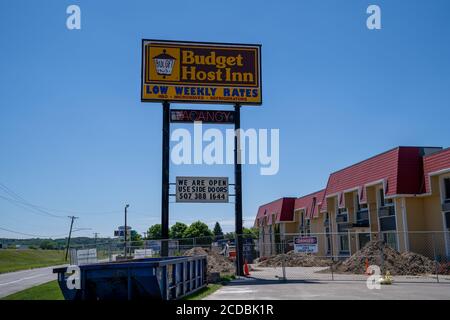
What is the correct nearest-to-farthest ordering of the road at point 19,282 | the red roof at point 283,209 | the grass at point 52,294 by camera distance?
the grass at point 52,294 → the road at point 19,282 → the red roof at point 283,209

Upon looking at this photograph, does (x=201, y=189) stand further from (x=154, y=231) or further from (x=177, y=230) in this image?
(x=154, y=231)

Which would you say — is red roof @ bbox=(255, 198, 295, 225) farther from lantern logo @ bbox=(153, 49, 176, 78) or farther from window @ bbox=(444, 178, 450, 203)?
lantern logo @ bbox=(153, 49, 176, 78)

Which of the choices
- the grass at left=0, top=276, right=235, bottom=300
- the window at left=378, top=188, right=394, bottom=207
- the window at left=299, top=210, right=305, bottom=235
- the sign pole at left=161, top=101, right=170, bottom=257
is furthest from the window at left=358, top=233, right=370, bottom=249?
the sign pole at left=161, top=101, right=170, bottom=257

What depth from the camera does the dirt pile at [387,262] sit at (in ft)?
81.9

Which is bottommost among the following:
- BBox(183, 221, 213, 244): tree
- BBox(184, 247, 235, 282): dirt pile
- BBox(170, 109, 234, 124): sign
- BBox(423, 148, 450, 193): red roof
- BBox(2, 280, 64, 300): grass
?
BBox(2, 280, 64, 300): grass

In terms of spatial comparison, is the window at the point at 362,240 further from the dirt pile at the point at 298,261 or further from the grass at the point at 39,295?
the grass at the point at 39,295

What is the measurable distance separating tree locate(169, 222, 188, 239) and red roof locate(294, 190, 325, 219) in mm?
59242

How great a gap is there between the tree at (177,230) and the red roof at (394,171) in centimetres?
7679

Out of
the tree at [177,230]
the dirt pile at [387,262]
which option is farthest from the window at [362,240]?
the tree at [177,230]

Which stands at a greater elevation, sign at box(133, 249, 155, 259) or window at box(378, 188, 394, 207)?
window at box(378, 188, 394, 207)

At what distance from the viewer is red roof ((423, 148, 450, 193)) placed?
27281mm
